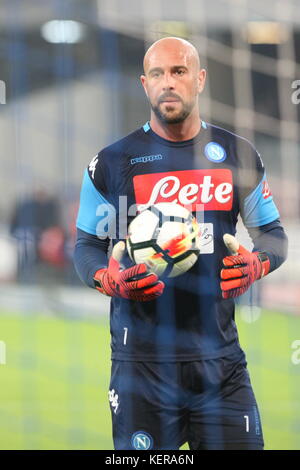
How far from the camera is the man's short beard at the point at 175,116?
238cm

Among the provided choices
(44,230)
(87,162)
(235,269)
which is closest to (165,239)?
(235,269)

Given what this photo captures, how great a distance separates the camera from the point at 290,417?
178 inches

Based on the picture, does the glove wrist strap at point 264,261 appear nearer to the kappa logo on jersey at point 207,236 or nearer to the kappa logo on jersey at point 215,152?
the kappa logo on jersey at point 207,236

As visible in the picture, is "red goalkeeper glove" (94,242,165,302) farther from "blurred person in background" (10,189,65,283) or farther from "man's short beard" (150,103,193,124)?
"blurred person in background" (10,189,65,283)

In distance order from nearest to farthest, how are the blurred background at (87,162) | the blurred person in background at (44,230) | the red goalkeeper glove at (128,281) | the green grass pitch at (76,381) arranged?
the red goalkeeper glove at (128,281), the green grass pitch at (76,381), the blurred background at (87,162), the blurred person in background at (44,230)

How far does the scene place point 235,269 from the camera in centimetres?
234

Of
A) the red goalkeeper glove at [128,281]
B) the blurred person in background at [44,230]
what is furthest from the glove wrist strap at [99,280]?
the blurred person in background at [44,230]

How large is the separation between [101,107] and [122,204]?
6.77 m

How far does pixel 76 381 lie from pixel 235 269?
13.4 feet

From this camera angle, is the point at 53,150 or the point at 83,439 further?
the point at 53,150

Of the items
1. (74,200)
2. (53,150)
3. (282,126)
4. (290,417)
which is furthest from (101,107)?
(290,417)

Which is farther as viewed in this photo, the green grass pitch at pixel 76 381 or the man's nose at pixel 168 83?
the green grass pitch at pixel 76 381

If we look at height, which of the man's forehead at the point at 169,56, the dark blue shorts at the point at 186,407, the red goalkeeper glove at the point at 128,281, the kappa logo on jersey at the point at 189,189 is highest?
the man's forehead at the point at 169,56
